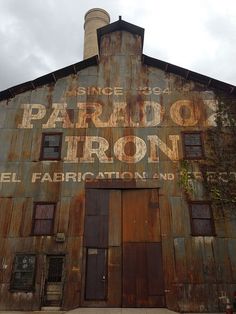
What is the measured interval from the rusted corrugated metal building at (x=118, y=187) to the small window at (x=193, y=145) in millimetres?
59

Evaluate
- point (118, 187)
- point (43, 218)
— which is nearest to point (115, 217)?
point (118, 187)

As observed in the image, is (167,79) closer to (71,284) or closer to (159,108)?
(159,108)

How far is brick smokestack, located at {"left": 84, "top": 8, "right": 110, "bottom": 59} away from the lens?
3228 centimetres

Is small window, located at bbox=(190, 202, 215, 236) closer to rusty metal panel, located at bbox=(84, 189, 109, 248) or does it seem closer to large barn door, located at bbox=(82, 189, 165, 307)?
large barn door, located at bbox=(82, 189, 165, 307)

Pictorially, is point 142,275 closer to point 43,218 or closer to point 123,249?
point 123,249

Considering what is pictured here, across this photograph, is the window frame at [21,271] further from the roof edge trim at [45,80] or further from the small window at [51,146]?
the roof edge trim at [45,80]

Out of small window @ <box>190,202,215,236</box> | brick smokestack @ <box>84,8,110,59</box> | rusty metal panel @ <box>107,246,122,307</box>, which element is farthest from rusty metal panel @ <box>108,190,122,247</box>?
brick smokestack @ <box>84,8,110,59</box>

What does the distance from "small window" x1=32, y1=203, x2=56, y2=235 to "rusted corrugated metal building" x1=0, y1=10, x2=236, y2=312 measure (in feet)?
0.16

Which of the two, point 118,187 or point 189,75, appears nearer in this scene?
point 118,187

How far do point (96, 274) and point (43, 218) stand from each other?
3635 mm

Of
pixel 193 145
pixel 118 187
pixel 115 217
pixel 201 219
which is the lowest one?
pixel 201 219

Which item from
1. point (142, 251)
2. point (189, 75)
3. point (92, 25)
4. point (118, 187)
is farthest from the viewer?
point (92, 25)

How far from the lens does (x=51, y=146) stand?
17703 mm

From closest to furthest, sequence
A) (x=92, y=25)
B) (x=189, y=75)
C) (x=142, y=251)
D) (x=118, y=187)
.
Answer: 1. (x=142, y=251)
2. (x=118, y=187)
3. (x=189, y=75)
4. (x=92, y=25)
